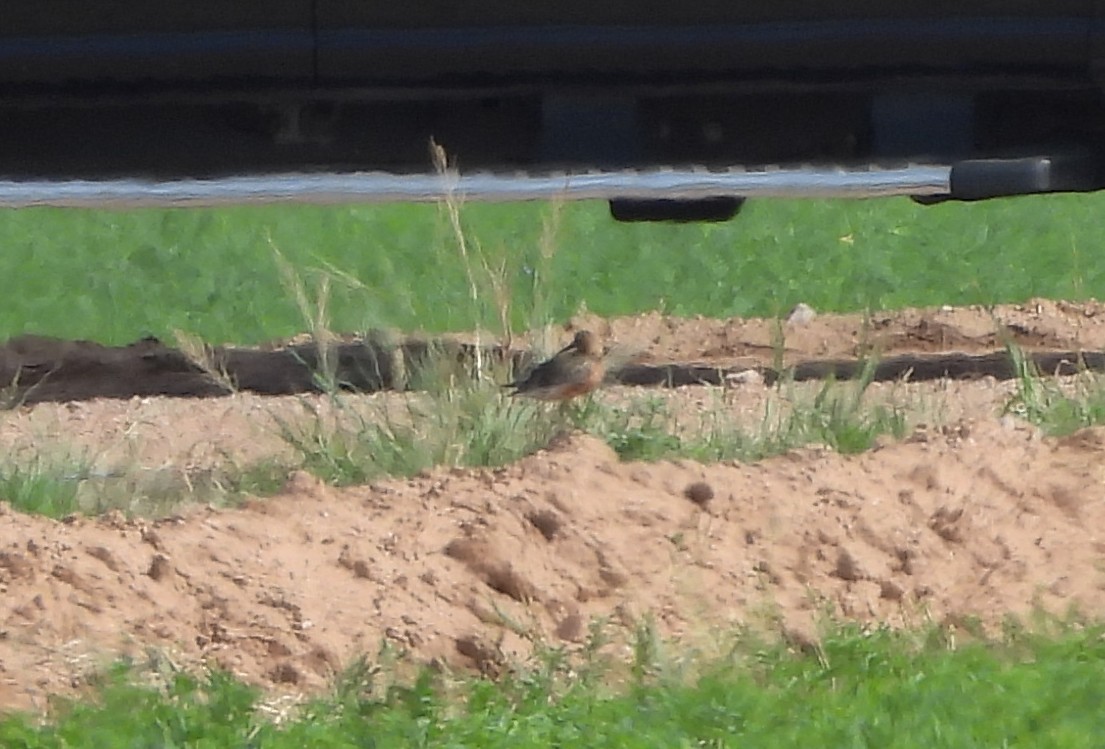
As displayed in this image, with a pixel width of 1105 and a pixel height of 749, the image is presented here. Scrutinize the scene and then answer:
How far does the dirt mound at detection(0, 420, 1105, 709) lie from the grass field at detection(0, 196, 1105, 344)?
4.64m

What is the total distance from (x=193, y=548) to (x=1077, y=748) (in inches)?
78.6

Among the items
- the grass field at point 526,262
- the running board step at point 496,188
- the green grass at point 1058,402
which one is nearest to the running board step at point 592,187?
the running board step at point 496,188

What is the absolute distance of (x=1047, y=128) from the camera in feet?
27.8

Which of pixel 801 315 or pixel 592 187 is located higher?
pixel 592 187

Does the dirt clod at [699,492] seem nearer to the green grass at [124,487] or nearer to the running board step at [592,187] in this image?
the green grass at [124,487]

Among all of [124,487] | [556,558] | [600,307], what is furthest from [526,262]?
[556,558]

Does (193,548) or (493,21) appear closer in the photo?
(193,548)

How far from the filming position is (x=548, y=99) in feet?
27.1

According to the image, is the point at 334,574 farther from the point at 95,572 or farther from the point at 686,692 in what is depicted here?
the point at 686,692

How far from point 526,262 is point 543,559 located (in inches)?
300

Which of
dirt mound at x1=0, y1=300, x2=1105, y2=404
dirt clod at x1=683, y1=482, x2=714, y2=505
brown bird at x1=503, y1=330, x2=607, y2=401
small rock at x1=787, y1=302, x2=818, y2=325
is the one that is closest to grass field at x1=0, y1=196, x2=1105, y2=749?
brown bird at x1=503, y1=330, x2=607, y2=401

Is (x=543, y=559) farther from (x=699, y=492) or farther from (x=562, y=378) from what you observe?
(x=562, y=378)

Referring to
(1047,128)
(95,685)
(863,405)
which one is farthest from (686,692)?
(1047,128)

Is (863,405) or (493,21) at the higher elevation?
(493,21)
